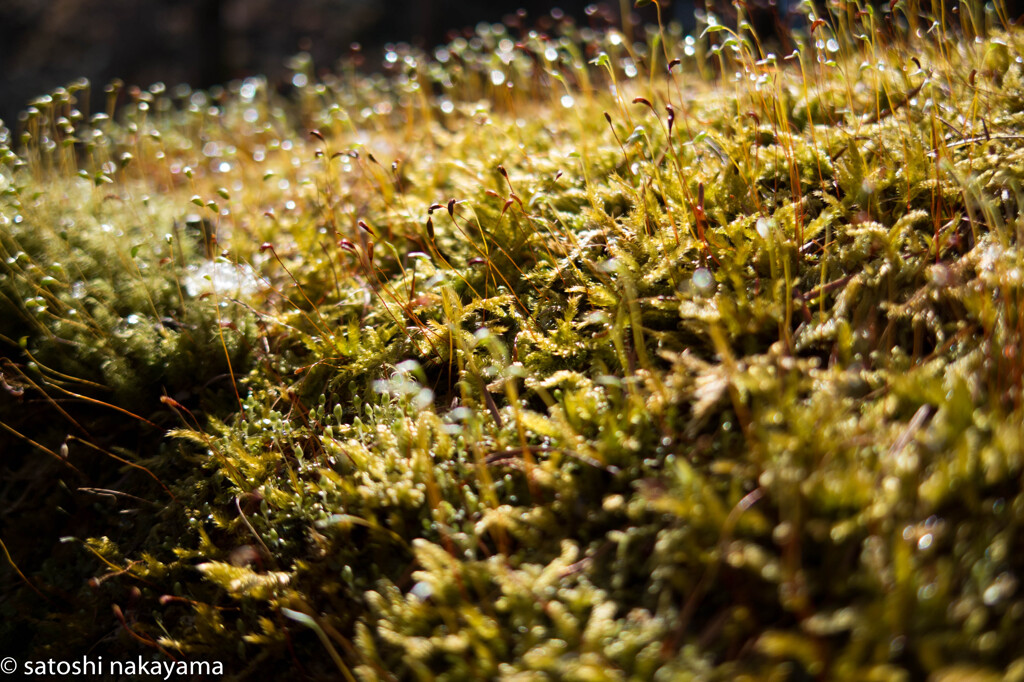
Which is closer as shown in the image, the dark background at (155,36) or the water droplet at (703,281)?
the water droplet at (703,281)

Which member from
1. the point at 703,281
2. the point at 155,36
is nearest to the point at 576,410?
the point at 703,281

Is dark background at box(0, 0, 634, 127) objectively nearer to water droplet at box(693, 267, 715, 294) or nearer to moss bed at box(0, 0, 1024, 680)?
moss bed at box(0, 0, 1024, 680)

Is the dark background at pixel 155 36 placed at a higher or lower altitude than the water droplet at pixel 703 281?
higher

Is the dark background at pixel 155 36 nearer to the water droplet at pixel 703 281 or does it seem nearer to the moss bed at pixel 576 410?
the moss bed at pixel 576 410

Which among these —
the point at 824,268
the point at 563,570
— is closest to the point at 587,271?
the point at 824,268

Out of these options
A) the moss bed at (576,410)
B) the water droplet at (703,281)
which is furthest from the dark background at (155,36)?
the water droplet at (703,281)

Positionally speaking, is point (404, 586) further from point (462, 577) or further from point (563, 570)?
point (563, 570)
